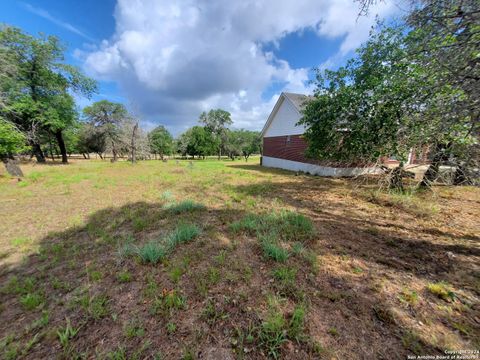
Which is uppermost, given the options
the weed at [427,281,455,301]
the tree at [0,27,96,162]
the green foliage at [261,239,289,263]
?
the tree at [0,27,96,162]

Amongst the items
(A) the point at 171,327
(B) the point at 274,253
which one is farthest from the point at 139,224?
(B) the point at 274,253

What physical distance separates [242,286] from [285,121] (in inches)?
580

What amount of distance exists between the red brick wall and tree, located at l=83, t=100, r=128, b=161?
62.6ft

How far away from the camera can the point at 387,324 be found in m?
1.80

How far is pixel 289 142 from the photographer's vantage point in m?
14.8

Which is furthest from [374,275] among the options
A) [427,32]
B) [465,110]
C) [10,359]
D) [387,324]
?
[10,359]

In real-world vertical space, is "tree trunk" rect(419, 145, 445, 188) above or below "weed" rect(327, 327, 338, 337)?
above

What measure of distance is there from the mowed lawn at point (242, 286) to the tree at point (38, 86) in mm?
17455

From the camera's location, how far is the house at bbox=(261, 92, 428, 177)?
11.8 metres

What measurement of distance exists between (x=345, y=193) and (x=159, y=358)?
24.3 ft

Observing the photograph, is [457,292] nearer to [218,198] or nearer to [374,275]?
[374,275]

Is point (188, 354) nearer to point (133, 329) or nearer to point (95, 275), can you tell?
point (133, 329)

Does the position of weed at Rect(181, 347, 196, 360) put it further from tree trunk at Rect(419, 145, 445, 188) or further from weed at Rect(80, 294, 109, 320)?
tree trunk at Rect(419, 145, 445, 188)

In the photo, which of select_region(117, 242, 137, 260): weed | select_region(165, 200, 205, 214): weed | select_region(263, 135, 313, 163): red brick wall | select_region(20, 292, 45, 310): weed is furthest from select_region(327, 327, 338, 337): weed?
select_region(263, 135, 313, 163): red brick wall
